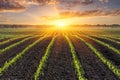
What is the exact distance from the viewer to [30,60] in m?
20.1

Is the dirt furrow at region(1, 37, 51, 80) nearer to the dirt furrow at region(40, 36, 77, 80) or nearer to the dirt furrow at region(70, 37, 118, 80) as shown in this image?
the dirt furrow at region(40, 36, 77, 80)

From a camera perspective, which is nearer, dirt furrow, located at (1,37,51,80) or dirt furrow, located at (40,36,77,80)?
dirt furrow, located at (40,36,77,80)

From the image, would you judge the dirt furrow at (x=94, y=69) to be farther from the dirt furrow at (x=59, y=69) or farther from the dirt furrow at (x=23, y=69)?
the dirt furrow at (x=23, y=69)

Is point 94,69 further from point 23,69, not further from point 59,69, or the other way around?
point 23,69

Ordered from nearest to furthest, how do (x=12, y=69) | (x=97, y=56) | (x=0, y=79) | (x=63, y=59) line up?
(x=0, y=79) < (x=12, y=69) < (x=63, y=59) < (x=97, y=56)

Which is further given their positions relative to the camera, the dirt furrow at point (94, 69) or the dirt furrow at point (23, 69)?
the dirt furrow at point (23, 69)

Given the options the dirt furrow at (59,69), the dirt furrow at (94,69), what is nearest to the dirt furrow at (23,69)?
the dirt furrow at (59,69)

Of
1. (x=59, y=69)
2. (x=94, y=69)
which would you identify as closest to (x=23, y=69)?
(x=59, y=69)

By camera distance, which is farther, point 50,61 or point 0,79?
point 50,61

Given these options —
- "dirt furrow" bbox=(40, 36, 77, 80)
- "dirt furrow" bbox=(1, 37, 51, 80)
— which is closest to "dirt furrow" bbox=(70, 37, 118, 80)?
"dirt furrow" bbox=(40, 36, 77, 80)

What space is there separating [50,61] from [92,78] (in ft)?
18.5

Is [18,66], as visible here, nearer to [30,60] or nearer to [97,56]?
[30,60]

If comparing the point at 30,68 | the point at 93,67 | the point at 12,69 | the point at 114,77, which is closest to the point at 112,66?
the point at 93,67

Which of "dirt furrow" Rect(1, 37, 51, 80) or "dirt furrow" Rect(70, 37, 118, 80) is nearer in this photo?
"dirt furrow" Rect(70, 37, 118, 80)
